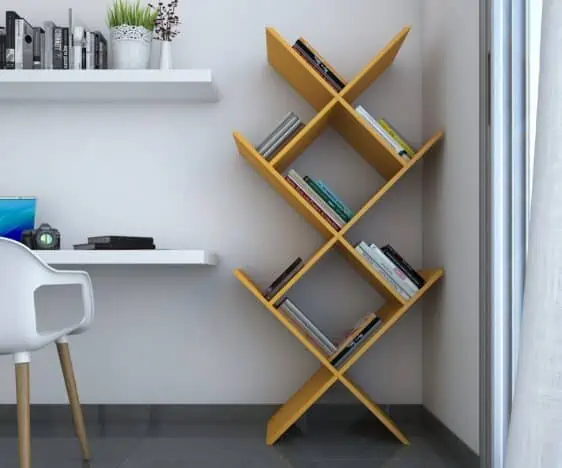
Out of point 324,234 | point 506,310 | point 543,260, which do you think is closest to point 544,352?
point 543,260

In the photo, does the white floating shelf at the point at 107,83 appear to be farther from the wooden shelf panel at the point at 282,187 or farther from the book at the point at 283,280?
the book at the point at 283,280

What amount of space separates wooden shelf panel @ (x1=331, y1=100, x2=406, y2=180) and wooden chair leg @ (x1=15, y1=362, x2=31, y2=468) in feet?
4.69

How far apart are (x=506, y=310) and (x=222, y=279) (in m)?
1.43

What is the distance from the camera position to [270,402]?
338 centimetres

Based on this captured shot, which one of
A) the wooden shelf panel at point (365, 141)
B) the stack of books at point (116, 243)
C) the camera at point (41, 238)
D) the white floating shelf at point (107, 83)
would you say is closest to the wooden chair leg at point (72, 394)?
the stack of books at point (116, 243)

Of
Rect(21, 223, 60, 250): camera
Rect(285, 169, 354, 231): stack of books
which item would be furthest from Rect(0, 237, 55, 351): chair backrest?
Rect(285, 169, 354, 231): stack of books

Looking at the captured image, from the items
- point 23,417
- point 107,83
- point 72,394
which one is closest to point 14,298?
point 23,417

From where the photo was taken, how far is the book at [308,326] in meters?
3.04

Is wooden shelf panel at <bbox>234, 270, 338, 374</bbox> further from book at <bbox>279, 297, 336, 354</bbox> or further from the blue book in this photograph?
the blue book

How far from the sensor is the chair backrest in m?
2.25

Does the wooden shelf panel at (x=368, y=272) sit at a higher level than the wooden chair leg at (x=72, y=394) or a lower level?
higher

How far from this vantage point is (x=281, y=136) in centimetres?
303

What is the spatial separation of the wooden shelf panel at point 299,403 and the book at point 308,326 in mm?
110

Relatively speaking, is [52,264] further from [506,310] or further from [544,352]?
[544,352]
